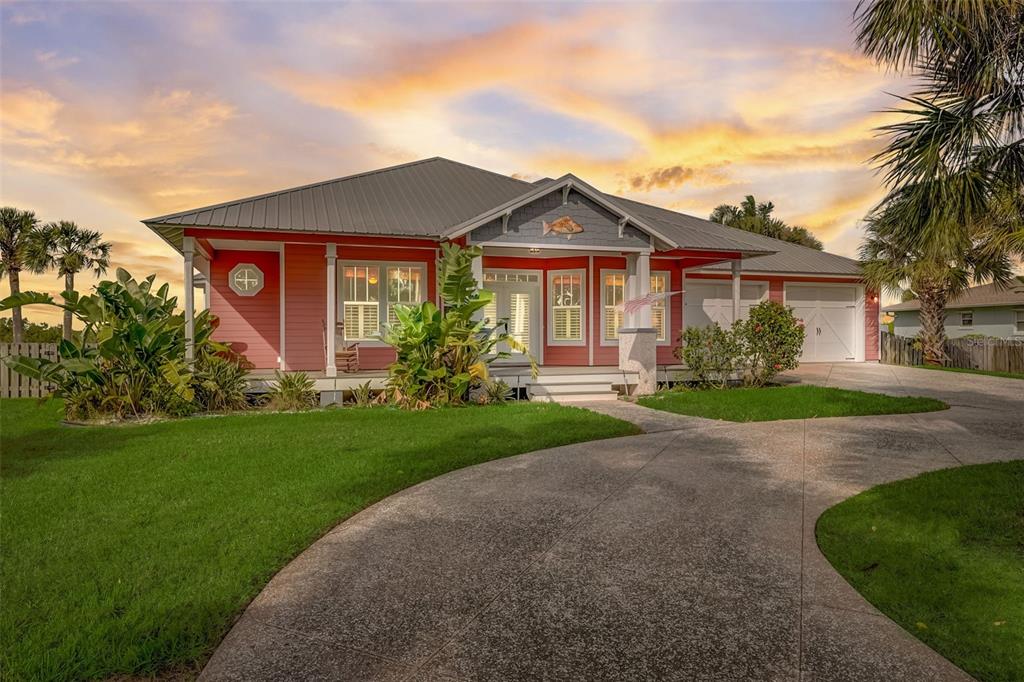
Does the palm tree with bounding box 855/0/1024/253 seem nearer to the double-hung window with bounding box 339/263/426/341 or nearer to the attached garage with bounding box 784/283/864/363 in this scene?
Result: the double-hung window with bounding box 339/263/426/341

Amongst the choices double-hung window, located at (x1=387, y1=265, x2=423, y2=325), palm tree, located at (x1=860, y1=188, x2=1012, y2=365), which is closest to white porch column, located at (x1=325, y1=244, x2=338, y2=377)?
double-hung window, located at (x1=387, y1=265, x2=423, y2=325)

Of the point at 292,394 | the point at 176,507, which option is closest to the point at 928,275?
the point at 292,394

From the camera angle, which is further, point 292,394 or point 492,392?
point 492,392

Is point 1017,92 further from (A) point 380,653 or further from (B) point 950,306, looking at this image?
(B) point 950,306

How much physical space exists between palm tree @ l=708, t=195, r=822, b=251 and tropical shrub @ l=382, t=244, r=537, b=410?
29.7 metres

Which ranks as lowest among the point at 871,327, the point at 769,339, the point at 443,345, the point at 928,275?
the point at 443,345

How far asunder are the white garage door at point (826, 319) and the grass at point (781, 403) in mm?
8218

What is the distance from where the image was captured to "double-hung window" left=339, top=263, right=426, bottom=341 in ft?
48.0

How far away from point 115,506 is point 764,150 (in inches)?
640

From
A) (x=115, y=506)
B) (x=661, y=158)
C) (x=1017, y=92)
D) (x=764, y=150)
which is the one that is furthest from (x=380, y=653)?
(x=764, y=150)

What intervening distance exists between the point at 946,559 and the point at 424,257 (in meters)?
12.5

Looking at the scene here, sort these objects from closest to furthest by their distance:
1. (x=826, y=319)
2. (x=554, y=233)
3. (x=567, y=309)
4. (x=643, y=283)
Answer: (x=554, y=233) → (x=643, y=283) → (x=567, y=309) → (x=826, y=319)

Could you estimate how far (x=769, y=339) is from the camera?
569 inches

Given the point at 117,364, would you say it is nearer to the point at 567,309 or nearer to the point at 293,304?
the point at 293,304
